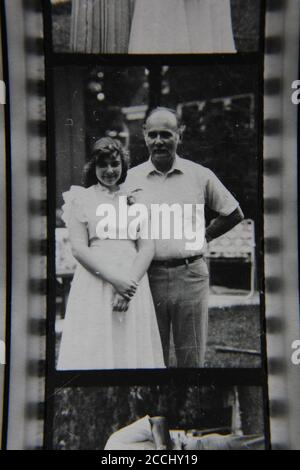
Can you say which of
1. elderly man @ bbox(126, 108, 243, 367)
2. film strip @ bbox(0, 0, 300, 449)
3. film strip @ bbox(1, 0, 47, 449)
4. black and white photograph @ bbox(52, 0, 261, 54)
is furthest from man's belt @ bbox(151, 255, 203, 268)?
black and white photograph @ bbox(52, 0, 261, 54)

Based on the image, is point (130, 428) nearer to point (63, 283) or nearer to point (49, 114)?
point (63, 283)

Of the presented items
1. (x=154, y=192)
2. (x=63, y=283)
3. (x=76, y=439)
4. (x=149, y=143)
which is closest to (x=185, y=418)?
(x=76, y=439)

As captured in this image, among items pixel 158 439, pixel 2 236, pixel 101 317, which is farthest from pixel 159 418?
pixel 2 236

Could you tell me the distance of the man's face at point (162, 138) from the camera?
1941 mm

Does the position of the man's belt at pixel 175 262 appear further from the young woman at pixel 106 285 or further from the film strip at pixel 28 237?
the film strip at pixel 28 237

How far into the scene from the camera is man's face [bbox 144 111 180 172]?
6.37 ft

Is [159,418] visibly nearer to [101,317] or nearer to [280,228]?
[101,317]

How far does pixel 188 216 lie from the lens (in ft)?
6.41

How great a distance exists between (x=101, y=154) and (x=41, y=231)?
262 mm

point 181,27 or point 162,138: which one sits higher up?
point 181,27

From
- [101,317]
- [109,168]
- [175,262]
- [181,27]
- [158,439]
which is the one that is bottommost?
[158,439]

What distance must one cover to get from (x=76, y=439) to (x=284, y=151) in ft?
3.12

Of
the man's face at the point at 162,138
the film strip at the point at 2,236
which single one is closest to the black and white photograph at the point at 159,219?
the man's face at the point at 162,138

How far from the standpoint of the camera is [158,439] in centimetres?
195
